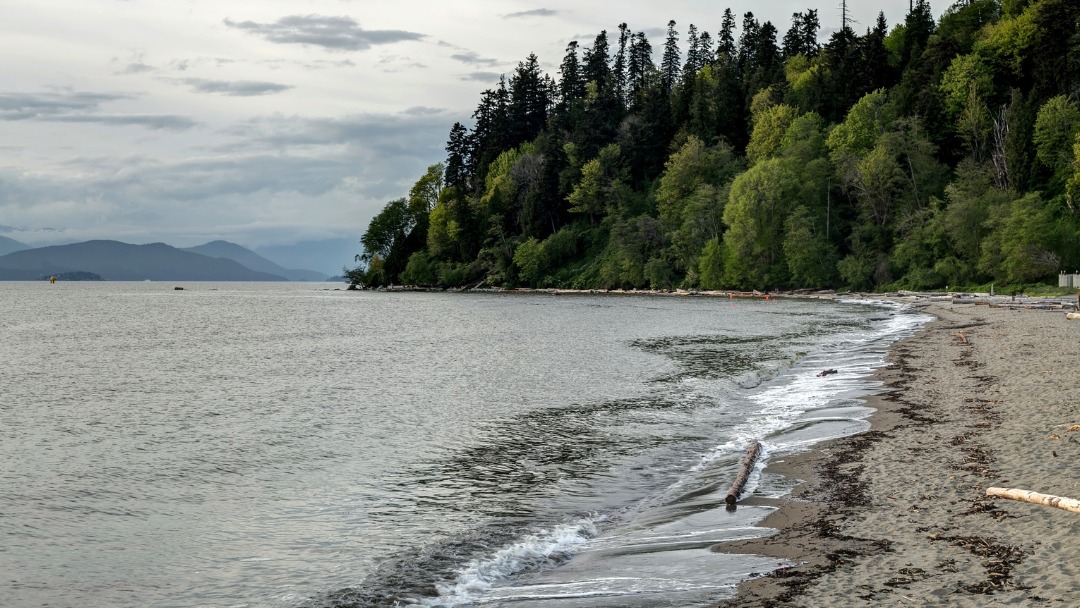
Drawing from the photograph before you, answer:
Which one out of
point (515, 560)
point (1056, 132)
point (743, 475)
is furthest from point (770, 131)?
point (515, 560)

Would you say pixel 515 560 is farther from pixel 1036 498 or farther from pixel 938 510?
pixel 1036 498

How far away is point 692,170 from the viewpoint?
12950cm

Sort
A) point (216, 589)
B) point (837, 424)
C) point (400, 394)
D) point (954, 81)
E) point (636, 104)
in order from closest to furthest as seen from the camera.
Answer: point (216, 589) < point (837, 424) < point (400, 394) < point (954, 81) < point (636, 104)

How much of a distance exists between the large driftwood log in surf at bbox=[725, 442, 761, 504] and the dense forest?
7618 centimetres

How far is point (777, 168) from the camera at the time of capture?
108625 millimetres

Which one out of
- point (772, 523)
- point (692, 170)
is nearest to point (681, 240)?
point (692, 170)

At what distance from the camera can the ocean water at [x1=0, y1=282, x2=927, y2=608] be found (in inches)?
406

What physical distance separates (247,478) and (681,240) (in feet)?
367

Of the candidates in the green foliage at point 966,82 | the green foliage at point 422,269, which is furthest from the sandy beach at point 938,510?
the green foliage at point 422,269

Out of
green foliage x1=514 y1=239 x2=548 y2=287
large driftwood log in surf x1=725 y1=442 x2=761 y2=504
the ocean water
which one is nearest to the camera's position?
the ocean water

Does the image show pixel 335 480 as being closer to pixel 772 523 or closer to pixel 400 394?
pixel 772 523

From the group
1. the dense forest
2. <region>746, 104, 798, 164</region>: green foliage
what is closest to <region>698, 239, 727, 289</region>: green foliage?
the dense forest

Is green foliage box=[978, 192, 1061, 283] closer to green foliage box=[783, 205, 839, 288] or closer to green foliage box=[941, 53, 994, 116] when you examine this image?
green foliage box=[783, 205, 839, 288]

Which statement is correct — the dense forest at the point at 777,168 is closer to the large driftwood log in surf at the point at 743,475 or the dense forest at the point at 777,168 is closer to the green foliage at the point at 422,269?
the green foliage at the point at 422,269
